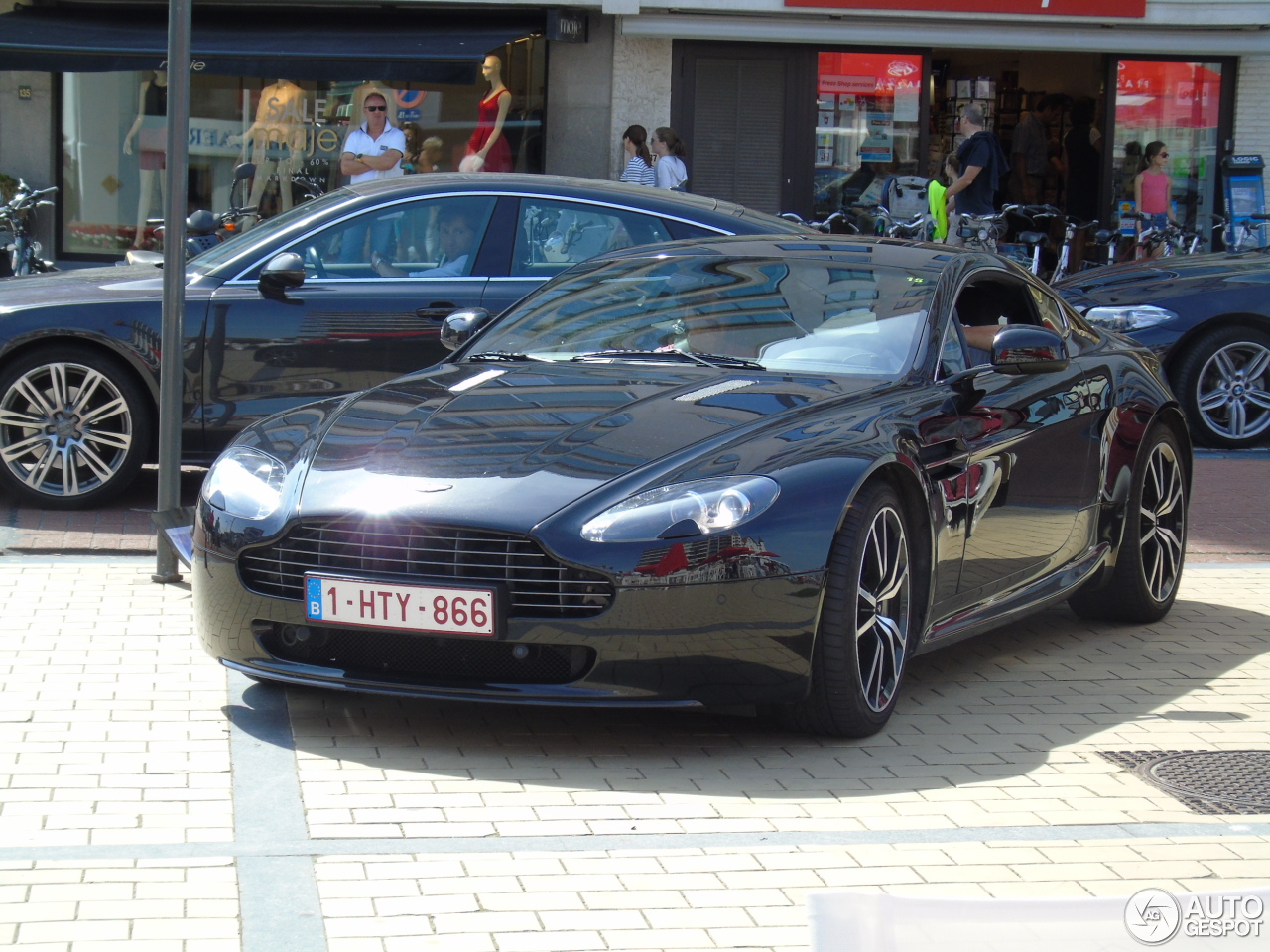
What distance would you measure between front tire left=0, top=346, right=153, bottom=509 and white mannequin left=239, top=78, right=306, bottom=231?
377 inches

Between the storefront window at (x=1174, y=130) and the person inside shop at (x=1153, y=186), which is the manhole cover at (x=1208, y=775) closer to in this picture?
the person inside shop at (x=1153, y=186)

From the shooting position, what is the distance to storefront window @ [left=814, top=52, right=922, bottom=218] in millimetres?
17344

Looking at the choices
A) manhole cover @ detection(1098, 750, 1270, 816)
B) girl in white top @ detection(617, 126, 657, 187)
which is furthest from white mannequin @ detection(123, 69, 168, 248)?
manhole cover @ detection(1098, 750, 1270, 816)

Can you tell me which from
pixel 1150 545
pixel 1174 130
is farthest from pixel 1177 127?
pixel 1150 545

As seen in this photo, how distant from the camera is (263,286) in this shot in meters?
7.77

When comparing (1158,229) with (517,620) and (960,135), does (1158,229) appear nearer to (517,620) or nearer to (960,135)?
(960,135)

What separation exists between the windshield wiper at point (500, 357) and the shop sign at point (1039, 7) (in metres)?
11.7

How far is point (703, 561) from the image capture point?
4.34 metres

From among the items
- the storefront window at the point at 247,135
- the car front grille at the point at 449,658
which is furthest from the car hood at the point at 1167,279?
the car front grille at the point at 449,658

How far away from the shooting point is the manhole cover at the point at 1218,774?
443cm

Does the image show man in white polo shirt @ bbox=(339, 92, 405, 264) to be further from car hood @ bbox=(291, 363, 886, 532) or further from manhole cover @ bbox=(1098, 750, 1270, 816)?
manhole cover @ bbox=(1098, 750, 1270, 816)

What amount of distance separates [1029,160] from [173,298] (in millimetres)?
13910

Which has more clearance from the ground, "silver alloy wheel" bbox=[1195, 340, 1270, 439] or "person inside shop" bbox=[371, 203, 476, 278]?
"person inside shop" bbox=[371, 203, 476, 278]

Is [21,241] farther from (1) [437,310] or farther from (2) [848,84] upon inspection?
(2) [848,84]
